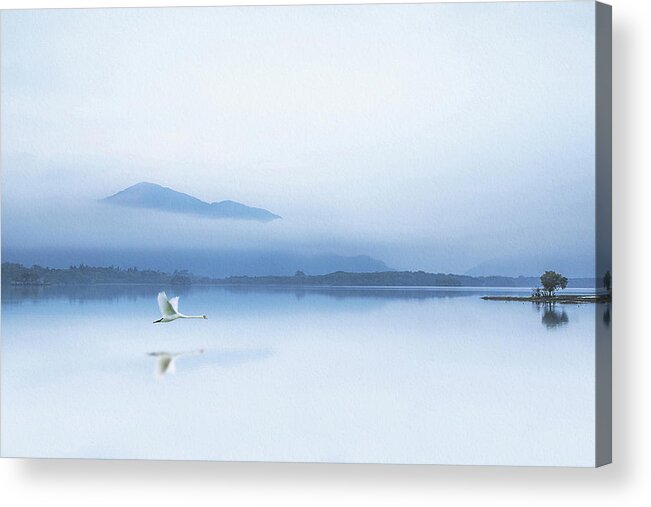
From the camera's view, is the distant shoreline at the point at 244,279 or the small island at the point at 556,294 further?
the distant shoreline at the point at 244,279

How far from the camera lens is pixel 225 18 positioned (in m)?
6.18

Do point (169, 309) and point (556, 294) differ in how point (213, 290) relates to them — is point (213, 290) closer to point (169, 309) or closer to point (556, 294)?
point (169, 309)

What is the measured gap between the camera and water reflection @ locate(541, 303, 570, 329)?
604 cm

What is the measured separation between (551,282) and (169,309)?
1928 mm

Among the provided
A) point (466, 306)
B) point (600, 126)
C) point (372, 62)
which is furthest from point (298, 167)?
point (600, 126)

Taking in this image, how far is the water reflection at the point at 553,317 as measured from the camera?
19.8 feet

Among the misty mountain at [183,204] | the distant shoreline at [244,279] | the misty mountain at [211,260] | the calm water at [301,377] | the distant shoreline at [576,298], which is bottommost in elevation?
the calm water at [301,377]

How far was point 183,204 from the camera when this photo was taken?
6254 millimetres

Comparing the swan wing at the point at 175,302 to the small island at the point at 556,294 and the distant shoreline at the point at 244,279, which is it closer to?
the distant shoreline at the point at 244,279

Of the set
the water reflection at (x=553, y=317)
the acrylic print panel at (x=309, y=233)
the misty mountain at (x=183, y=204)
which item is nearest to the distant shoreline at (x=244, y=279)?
the acrylic print panel at (x=309, y=233)

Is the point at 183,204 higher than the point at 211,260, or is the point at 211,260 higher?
the point at 183,204

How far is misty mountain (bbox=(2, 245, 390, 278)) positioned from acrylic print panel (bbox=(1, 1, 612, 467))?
0.01 metres

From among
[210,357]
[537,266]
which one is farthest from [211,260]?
[537,266]

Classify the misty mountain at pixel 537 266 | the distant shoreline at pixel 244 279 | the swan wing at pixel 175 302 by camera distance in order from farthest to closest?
the swan wing at pixel 175 302 < the distant shoreline at pixel 244 279 < the misty mountain at pixel 537 266
